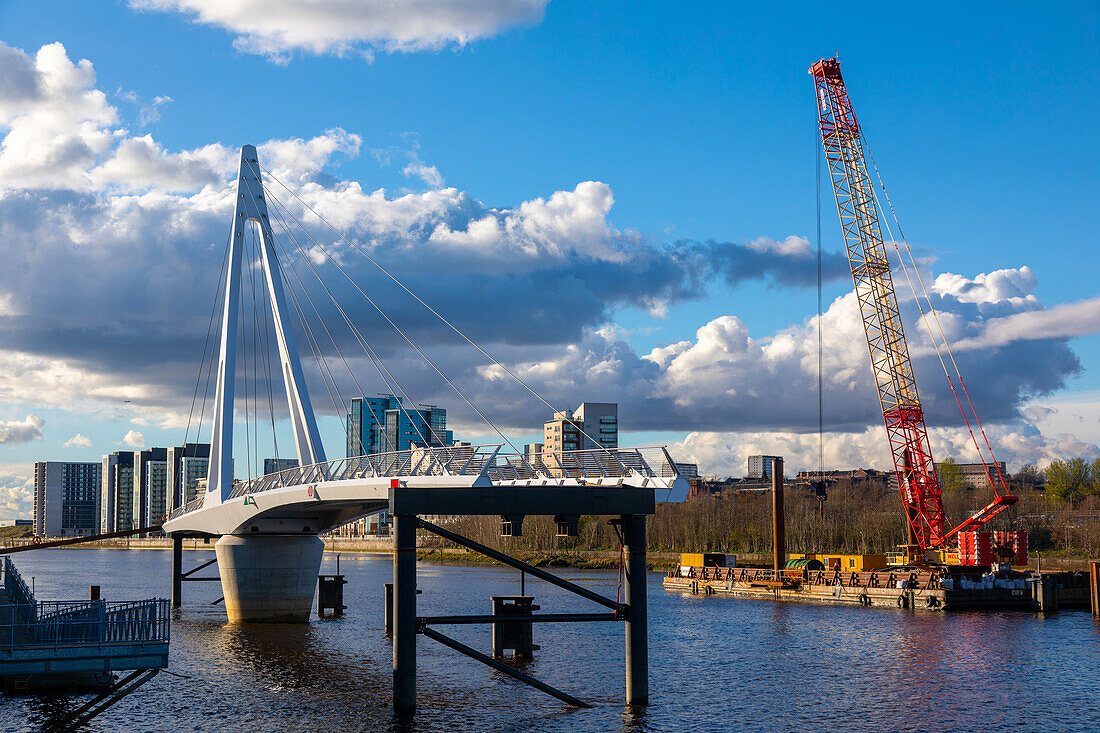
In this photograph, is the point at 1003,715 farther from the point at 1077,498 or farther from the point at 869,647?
the point at 1077,498

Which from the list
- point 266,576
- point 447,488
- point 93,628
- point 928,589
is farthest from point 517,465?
point 928,589

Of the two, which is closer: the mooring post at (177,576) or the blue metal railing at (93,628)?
the blue metal railing at (93,628)

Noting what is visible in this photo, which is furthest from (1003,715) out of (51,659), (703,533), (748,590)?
(703,533)

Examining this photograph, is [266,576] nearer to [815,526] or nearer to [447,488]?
[447,488]

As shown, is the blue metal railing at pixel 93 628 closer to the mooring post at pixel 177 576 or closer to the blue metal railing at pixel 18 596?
the blue metal railing at pixel 18 596

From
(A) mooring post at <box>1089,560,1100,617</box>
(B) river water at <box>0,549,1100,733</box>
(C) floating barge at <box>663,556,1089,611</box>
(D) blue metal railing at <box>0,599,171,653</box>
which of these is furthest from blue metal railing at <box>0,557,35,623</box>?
(A) mooring post at <box>1089,560,1100,617</box>

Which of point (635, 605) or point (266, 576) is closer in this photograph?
point (635, 605)

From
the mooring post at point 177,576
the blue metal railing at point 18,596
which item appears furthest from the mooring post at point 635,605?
the mooring post at point 177,576

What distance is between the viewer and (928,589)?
7075cm

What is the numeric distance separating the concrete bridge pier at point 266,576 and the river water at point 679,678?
1742mm

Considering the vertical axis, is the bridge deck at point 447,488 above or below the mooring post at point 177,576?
above

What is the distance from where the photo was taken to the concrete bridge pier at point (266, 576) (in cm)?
6138

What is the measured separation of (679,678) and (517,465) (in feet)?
34.6

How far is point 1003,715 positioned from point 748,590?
165ft
